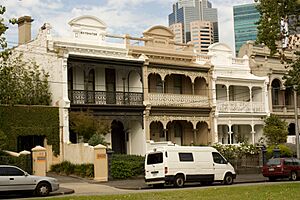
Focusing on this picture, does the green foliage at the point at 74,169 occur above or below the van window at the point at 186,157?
below

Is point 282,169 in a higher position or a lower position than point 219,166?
lower

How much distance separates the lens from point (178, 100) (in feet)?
140

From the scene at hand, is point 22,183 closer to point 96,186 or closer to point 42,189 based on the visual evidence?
point 42,189

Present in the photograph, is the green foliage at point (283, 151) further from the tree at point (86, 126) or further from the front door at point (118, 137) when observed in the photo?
the tree at point (86, 126)

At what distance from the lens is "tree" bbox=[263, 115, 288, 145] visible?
4603 cm

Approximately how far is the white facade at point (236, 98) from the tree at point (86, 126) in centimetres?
1210

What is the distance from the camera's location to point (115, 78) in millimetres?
40938

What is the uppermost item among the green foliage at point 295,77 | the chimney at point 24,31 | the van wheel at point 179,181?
the chimney at point 24,31

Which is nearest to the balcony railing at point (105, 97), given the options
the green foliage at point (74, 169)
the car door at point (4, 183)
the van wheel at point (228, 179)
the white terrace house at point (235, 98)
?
the green foliage at point (74, 169)

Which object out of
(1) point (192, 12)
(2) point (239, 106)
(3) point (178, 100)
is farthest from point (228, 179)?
(1) point (192, 12)

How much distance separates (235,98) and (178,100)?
7741 mm

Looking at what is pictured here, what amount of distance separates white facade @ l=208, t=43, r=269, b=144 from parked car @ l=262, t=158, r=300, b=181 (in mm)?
11290

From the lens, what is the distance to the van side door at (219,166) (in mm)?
29295

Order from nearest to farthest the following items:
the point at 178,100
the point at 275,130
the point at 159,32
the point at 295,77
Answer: the point at 295,77 → the point at 178,100 → the point at 159,32 → the point at 275,130
